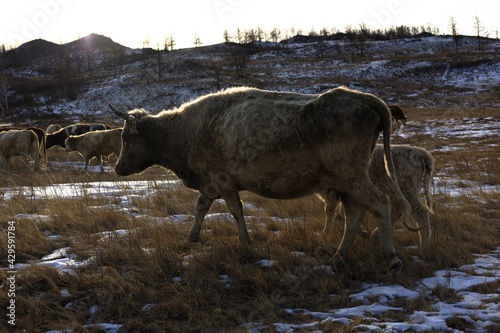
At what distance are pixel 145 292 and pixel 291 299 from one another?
54.2 inches

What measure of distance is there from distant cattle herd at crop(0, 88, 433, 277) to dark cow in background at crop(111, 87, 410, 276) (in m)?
0.01

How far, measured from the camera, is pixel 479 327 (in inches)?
133

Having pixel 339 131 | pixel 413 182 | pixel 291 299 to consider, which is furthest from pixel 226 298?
pixel 413 182

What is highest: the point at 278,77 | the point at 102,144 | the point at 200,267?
the point at 278,77

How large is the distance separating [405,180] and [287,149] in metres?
2.34

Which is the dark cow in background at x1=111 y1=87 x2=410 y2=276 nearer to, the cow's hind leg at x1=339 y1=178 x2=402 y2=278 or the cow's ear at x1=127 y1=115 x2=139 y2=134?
the cow's hind leg at x1=339 y1=178 x2=402 y2=278

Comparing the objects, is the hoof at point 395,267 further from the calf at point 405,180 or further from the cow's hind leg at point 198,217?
the cow's hind leg at point 198,217

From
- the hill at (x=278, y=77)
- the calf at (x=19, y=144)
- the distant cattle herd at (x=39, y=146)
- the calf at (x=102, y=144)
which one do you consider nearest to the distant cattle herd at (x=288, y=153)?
the distant cattle herd at (x=39, y=146)

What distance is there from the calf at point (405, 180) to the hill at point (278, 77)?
153ft

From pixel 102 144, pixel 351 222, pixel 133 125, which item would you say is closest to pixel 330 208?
pixel 351 222

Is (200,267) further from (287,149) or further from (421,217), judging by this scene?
(421,217)

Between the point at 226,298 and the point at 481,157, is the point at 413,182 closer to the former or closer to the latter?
the point at 226,298

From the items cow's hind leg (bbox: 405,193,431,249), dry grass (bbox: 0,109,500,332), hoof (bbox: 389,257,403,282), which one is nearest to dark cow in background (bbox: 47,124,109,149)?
dry grass (bbox: 0,109,500,332)

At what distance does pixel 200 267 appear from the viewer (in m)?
4.58
